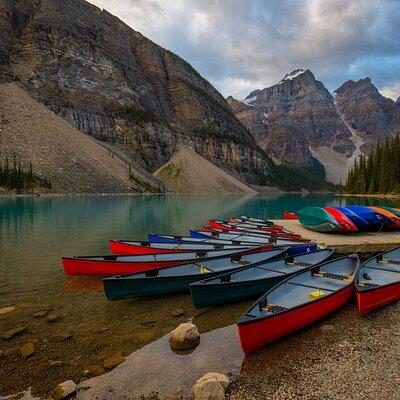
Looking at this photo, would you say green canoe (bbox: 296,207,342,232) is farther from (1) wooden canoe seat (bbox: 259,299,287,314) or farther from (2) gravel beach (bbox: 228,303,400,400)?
(1) wooden canoe seat (bbox: 259,299,287,314)

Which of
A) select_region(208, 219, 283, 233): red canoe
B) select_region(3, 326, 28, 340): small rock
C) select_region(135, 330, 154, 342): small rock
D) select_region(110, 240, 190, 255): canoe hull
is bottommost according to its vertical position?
select_region(3, 326, 28, 340): small rock

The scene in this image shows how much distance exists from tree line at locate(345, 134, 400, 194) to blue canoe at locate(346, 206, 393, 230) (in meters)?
92.2

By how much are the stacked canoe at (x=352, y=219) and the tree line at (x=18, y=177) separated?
98.9 m

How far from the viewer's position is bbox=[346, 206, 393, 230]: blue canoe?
1131 inches

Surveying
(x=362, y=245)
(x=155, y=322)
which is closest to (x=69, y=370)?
(x=155, y=322)

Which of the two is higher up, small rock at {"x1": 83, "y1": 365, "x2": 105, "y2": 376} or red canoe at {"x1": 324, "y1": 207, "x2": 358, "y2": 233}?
red canoe at {"x1": 324, "y1": 207, "x2": 358, "y2": 233}

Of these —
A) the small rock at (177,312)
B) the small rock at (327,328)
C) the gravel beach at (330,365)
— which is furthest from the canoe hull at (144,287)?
the gravel beach at (330,365)

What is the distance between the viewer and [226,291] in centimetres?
1436

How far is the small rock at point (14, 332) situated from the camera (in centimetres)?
1220

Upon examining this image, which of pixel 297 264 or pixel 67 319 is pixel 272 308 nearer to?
pixel 297 264

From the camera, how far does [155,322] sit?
44.9 ft

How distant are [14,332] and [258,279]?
10002 millimetres

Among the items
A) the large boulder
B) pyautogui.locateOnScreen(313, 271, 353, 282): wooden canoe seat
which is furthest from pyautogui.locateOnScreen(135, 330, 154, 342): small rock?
pyautogui.locateOnScreen(313, 271, 353, 282): wooden canoe seat

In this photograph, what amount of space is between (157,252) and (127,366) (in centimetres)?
1099
